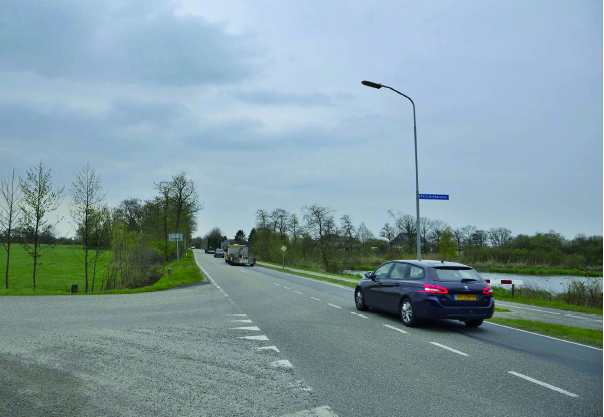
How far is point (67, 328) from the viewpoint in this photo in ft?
31.4

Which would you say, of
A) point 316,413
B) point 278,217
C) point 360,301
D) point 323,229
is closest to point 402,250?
point 323,229

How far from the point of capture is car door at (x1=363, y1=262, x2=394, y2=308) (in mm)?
12141

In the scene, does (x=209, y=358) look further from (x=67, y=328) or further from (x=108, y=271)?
(x=108, y=271)

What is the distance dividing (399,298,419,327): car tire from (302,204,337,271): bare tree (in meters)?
33.0

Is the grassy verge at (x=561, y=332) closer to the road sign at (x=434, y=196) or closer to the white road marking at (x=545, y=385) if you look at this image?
the white road marking at (x=545, y=385)

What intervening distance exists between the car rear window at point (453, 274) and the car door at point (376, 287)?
72.5 inches

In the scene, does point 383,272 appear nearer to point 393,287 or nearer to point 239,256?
point 393,287

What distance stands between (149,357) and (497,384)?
4.93 m

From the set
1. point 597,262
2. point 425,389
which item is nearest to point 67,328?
point 425,389

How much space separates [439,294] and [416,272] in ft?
3.15

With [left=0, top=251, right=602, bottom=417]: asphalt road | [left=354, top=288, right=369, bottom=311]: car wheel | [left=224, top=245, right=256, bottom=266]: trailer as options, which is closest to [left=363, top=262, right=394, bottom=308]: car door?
[left=354, top=288, right=369, bottom=311]: car wheel

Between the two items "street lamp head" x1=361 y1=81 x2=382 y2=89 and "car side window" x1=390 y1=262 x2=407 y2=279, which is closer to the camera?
"car side window" x1=390 y1=262 x2=407 y2=279

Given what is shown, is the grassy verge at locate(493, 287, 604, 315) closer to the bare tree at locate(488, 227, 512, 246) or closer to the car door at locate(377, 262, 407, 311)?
the car door at locate(377, 262, 407, 311)

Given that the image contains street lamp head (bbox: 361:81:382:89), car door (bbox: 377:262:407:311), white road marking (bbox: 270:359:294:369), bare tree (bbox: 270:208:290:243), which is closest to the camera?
white road marking (bbox: 270:359:294:369)
